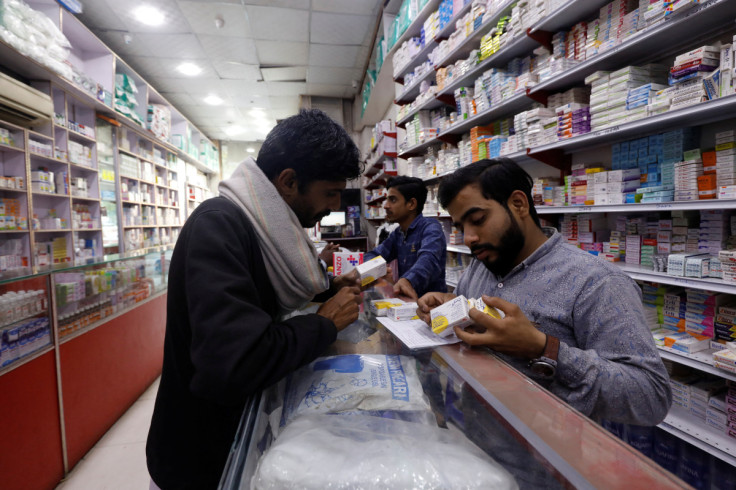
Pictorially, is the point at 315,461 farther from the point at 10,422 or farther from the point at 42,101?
the point at 42,101

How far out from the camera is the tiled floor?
7.12 feet

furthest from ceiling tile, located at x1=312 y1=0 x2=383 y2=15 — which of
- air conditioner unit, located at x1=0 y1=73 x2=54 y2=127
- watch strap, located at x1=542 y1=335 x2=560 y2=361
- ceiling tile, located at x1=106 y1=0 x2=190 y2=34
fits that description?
watch strap, located at x1=542 y1=335 x2=560 y2=361

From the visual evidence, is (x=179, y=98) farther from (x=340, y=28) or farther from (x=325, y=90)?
(x=340, y=28)

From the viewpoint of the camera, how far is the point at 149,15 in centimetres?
488

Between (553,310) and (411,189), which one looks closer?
(553,310)

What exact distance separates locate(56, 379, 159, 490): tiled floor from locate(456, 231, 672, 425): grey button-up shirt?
8.17 feet

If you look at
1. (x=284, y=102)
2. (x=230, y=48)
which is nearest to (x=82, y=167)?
(x=230, y=48)

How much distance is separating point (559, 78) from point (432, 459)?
2603 mm

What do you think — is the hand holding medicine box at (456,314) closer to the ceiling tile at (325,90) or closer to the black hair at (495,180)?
the black hair at (495,180)

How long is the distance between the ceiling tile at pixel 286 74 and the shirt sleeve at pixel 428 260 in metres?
Answer: 5.57

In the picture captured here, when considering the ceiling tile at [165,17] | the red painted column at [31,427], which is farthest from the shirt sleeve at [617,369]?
the ceiling tile at [165,17]

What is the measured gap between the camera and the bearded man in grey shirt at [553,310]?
951mm

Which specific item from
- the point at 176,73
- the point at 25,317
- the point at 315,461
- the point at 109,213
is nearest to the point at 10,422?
the point at 25,317

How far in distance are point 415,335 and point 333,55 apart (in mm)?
6575
